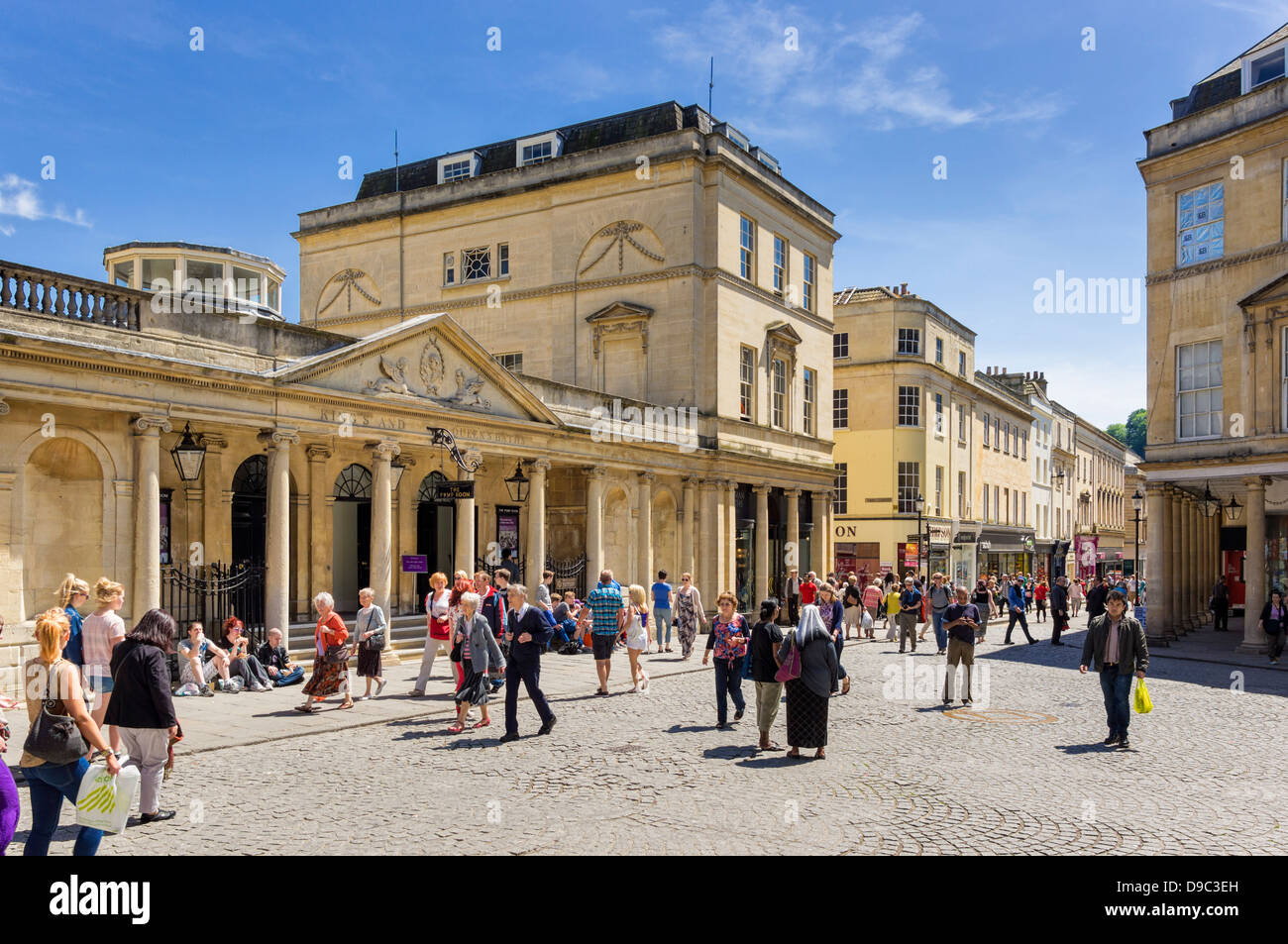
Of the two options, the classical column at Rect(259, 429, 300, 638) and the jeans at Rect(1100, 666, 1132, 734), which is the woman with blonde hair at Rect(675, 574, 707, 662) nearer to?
the classical column at Rect(259, 429, 300, 638)

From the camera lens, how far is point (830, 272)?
36.7m

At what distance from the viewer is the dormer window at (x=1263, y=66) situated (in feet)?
78.6

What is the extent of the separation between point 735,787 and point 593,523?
16.4 m

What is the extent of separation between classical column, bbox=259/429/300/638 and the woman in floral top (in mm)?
8478

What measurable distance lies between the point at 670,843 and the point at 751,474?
24.7 meters

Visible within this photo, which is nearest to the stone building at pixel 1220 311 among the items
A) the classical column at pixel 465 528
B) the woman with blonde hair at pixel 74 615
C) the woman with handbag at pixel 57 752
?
the classical column at pixel 465 528

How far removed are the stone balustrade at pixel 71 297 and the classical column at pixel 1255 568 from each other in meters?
22.7

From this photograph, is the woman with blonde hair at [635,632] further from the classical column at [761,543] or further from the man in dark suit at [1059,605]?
the classical column at [761,543]

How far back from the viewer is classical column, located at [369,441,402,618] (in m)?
19.0

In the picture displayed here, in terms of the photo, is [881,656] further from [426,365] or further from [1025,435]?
[1025,435]

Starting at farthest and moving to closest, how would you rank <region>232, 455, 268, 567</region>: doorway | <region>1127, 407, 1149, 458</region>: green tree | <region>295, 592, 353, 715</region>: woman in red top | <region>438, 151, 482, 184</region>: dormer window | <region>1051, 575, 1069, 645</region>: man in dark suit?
<region>1127, 407, 1149, 458</region>: green tree, <region>438, 151, 482, 184</region>: dormer window, <region>1051, 575, 1069, 645</region>: man in dark suit, <region>232, 455, 268, 567</region>: doorway, <region>295, 592, 353, 715</region>: woman in red top

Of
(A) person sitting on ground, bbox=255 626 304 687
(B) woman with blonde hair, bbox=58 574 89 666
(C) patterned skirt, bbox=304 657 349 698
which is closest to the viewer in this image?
(B) woman with blonde hair, bbox=58 574 89 666

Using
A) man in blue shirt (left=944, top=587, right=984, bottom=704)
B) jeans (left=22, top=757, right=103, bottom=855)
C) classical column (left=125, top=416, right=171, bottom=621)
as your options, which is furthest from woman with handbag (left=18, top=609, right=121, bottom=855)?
man in blue shirt (left=944, top=587, right=984, bottom=704)

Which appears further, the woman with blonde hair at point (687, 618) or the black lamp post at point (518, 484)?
the black lamp post at point (518, 484)
